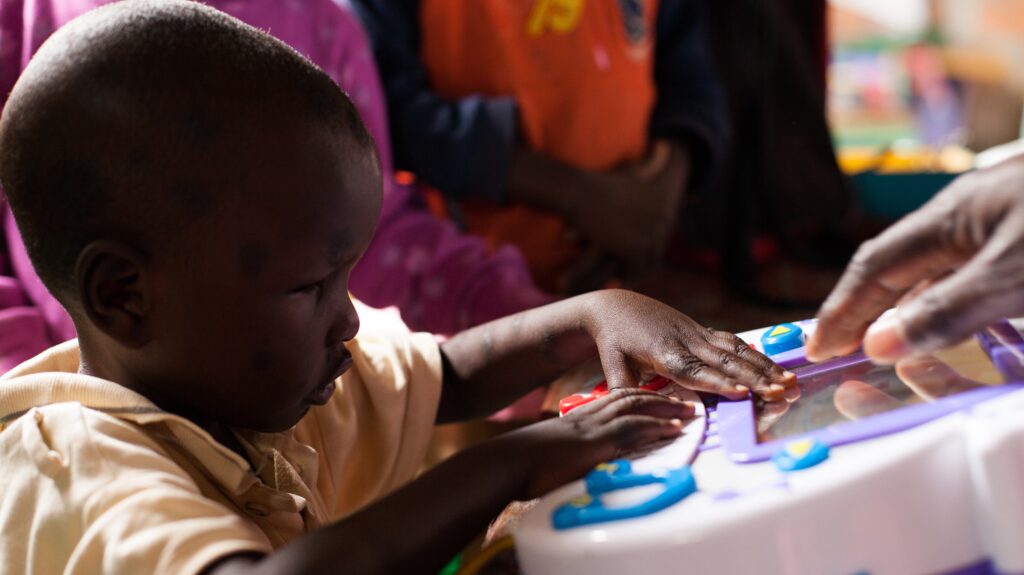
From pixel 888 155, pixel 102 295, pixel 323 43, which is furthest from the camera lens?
pixel 888 155

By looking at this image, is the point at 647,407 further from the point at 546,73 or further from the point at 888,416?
the point at 546,73

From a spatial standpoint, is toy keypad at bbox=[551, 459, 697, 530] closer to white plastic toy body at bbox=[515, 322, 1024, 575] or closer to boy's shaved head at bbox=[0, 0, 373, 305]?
white plastic toy body at bbox=[515, 322, 1024, 575]

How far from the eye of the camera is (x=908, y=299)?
2.30 feet

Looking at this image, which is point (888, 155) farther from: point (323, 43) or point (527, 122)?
point (323, 43)

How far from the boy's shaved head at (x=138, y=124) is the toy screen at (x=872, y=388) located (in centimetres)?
32

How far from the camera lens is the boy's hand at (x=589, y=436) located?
65 cm

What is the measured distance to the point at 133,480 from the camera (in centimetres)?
63

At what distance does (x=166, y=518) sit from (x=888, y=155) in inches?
74.8

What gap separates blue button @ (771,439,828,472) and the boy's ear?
376mm

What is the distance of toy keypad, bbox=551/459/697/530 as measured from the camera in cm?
56

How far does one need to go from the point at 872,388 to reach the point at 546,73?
848 millimetres

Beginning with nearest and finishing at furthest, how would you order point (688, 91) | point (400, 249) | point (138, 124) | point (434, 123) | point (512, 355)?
point (138, 124) < point (512, 355) < point (400, 249) < point (434, 123) < point (688, 91)

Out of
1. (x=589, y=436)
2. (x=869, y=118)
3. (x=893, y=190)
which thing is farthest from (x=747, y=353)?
(x=869, y=118)

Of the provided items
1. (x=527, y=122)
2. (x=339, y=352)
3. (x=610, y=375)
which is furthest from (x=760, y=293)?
(x=339, y=352)
